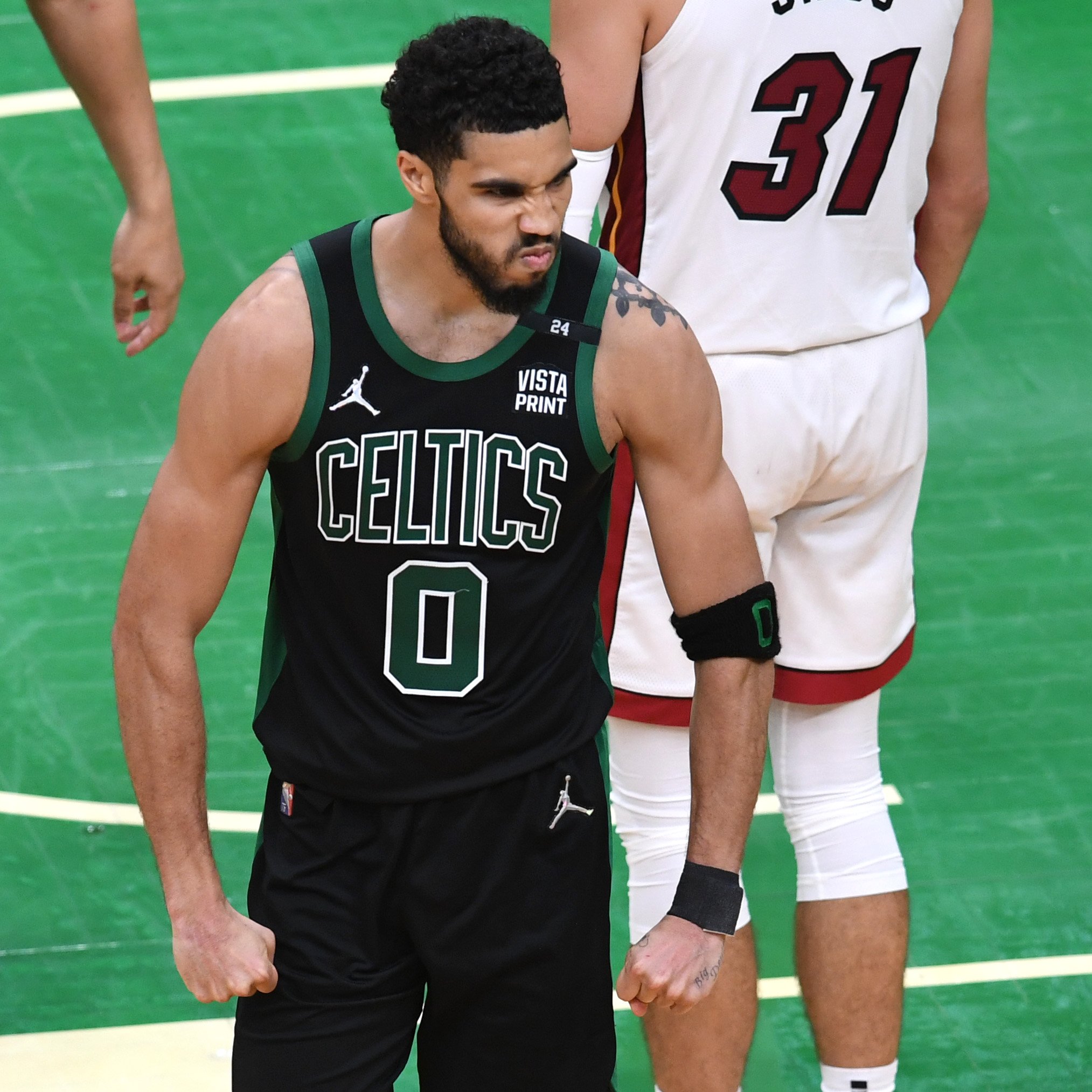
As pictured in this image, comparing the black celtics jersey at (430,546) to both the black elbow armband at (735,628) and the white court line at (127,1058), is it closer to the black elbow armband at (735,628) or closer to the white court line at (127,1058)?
the black elbow armband at (735,628)

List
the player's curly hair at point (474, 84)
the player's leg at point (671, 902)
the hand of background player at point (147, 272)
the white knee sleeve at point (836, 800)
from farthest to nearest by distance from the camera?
the white knee sleeve at point (836, 800) → the player's leg at point (671, 902) → the hand of background player at point (147, 272) → the player's curly hair at point (474, 84)

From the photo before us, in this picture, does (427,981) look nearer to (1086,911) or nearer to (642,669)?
(642,669)

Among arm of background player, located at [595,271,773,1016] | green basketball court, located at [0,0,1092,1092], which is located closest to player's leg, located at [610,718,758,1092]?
green basketball court, located at [0,0,1092,1092]

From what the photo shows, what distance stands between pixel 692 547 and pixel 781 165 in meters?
0.81

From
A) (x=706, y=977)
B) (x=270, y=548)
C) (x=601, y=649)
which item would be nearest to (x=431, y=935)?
(x=706, y=977)

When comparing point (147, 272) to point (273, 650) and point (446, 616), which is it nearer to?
point (273, 650)

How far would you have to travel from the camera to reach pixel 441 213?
2975mm

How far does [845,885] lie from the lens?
4.05m

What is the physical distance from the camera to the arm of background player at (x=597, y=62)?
11.4 feet

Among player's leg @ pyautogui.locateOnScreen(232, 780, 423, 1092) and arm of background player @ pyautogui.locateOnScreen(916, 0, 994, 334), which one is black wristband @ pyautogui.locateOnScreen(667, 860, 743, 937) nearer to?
player's leg @ pyautogui.locateOnScreen(232, 780, 423, 1092)

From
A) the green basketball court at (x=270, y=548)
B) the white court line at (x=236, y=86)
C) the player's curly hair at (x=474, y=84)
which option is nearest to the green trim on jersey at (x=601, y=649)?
the player's curly hair at (x=474, y=84)

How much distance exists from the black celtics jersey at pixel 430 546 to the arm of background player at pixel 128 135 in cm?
44

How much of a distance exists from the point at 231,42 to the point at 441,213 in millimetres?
6491

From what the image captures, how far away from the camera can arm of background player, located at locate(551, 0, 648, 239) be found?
11.4 ft
